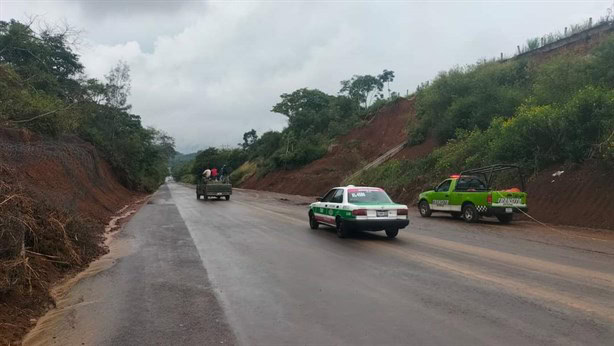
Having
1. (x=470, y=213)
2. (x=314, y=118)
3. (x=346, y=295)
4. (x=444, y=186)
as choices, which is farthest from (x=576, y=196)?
(x=314, y=118)

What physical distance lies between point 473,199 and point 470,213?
0.59 m

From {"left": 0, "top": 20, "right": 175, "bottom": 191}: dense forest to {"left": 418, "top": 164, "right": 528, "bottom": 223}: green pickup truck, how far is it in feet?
48.8

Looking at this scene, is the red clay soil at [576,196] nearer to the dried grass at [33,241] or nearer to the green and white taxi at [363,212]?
the green and white taxi at [363,212]

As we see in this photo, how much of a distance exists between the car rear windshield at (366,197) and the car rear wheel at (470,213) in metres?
6.18

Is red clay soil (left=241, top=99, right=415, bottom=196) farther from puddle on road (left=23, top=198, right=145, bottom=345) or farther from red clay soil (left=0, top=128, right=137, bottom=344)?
puddle on road (left=23, top=198, right=145, bottom=345)

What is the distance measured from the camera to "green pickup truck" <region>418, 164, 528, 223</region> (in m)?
17.1

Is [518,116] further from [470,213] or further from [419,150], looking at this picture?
[419,150]

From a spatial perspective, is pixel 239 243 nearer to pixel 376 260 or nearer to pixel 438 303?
pixel 376 260

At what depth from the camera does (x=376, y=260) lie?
377 inches

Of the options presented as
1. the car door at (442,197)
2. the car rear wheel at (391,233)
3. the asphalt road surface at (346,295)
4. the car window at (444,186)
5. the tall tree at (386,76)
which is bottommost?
the asphalt road surface at (346,295)

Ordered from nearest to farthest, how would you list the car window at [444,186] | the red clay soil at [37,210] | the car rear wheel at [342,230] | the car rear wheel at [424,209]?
the red clay soil at [37,210] < the car rear wheel at [342,230] < the car window at [444,186] < the car rear wheel at [424,209]

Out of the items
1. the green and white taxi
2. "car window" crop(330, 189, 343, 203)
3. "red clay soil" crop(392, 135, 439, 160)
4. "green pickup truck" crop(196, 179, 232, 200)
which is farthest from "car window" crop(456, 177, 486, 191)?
"green pickup truck" crop(196, 179, 232, 200)

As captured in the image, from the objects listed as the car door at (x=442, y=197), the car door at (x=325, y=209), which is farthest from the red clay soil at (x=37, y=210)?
the car door at (x=442, y=197)

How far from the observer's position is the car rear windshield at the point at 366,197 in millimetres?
13242
